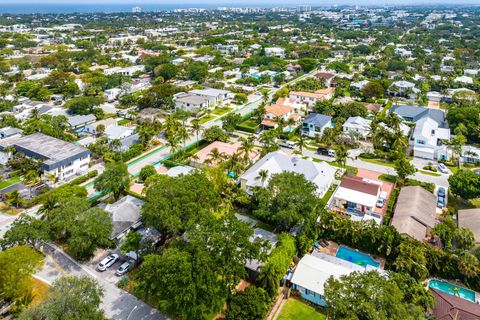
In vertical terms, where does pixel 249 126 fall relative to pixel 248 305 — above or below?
below

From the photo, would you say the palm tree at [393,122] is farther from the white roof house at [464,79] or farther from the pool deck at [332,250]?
the white roof house at [464,79]

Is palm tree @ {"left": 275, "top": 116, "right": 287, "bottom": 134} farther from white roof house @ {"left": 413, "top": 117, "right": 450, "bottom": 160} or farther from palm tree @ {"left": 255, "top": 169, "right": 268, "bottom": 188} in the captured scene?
white roof house @ {"left": 413, "top": 117, "right": 450, "bottom": 160}

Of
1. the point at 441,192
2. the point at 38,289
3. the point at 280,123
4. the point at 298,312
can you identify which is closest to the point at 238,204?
the point at 298,312

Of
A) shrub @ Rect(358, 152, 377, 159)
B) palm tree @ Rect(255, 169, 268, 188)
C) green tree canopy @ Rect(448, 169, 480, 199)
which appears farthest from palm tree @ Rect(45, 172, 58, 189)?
green tree canopy @ Rect(448, 169, 480, 199)

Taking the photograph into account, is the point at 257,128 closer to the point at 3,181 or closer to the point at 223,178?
the point at 223,178

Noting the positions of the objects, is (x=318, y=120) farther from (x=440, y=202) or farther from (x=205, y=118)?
(x=440, y=202)

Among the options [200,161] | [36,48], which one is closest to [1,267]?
[200,161]

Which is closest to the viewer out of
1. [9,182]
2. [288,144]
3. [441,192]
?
[441,192]
